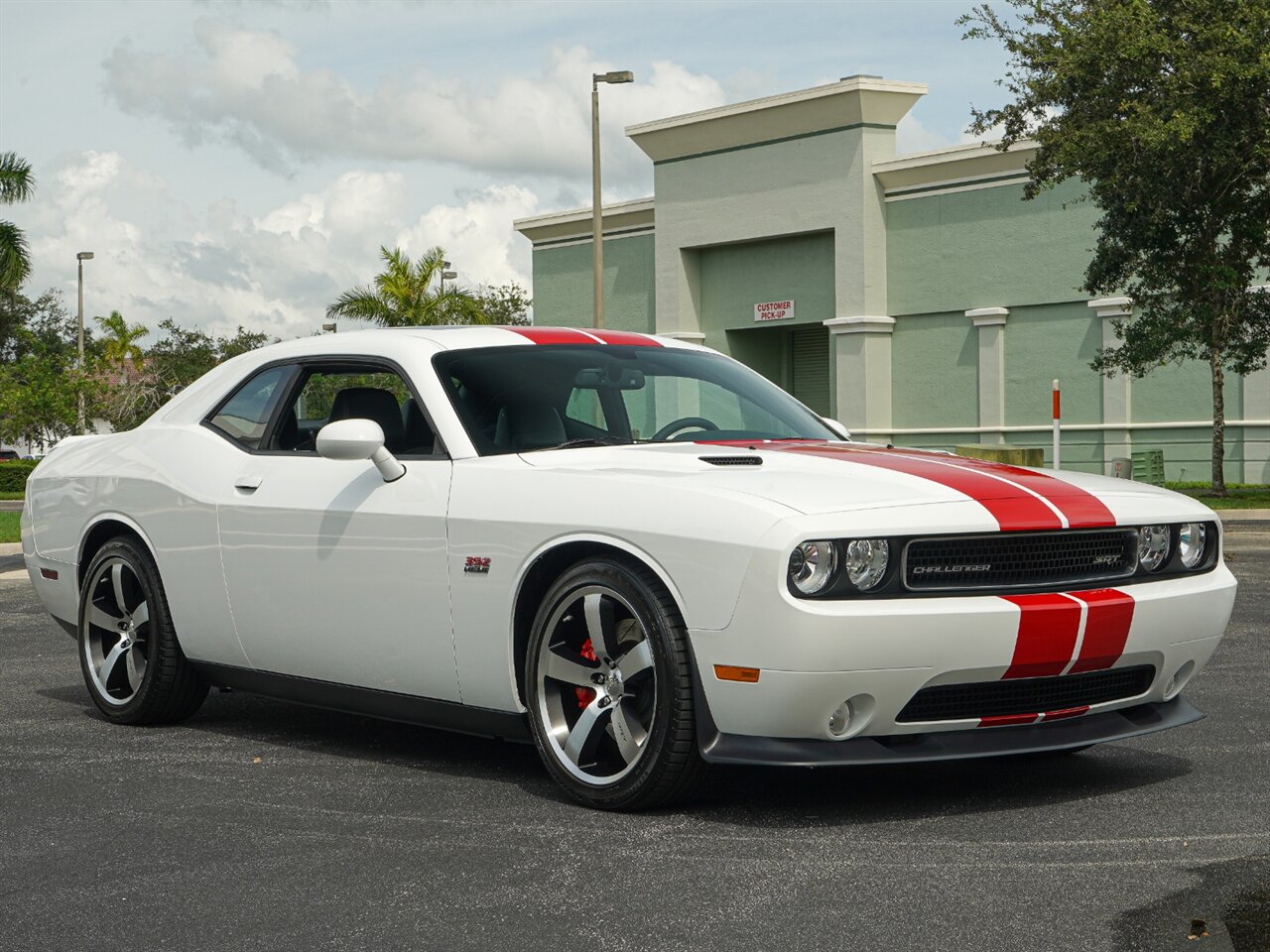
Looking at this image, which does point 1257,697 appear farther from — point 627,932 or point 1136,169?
point 1136,169

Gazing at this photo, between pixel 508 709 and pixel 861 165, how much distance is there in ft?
111

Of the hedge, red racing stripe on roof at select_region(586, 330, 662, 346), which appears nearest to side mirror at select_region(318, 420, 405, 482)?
red racing stripe on roof at select_region(586, 330, 662, 346)

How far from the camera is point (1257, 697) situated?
24.3ft

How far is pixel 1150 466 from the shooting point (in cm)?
3356

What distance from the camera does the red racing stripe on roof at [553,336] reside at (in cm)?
644

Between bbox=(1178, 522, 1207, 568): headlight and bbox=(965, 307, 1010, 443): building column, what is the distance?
31.5 meters

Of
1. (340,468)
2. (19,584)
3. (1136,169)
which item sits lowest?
(19,584)

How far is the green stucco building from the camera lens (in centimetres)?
3491

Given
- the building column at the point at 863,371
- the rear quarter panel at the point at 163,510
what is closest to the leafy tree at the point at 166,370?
the building column at the point at 863,371

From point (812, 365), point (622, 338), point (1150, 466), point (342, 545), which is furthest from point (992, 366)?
point (342, 545)

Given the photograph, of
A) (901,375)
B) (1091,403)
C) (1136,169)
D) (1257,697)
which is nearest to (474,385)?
(1257,697)

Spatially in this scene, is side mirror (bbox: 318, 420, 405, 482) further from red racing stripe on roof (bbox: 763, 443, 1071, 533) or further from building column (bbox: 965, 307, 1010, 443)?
building column (bbox: 965, 307, 1010, 443)

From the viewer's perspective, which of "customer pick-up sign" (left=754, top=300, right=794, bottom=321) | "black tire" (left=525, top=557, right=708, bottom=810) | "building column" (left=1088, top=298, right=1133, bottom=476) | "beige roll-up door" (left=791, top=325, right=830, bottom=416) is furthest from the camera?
"beige roll-up door" (left=791, top=325, right=830, bottom=416)

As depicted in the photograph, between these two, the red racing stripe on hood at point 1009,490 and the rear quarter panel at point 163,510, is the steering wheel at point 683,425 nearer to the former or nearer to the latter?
the red racing stripe on hood at point 1009,490
